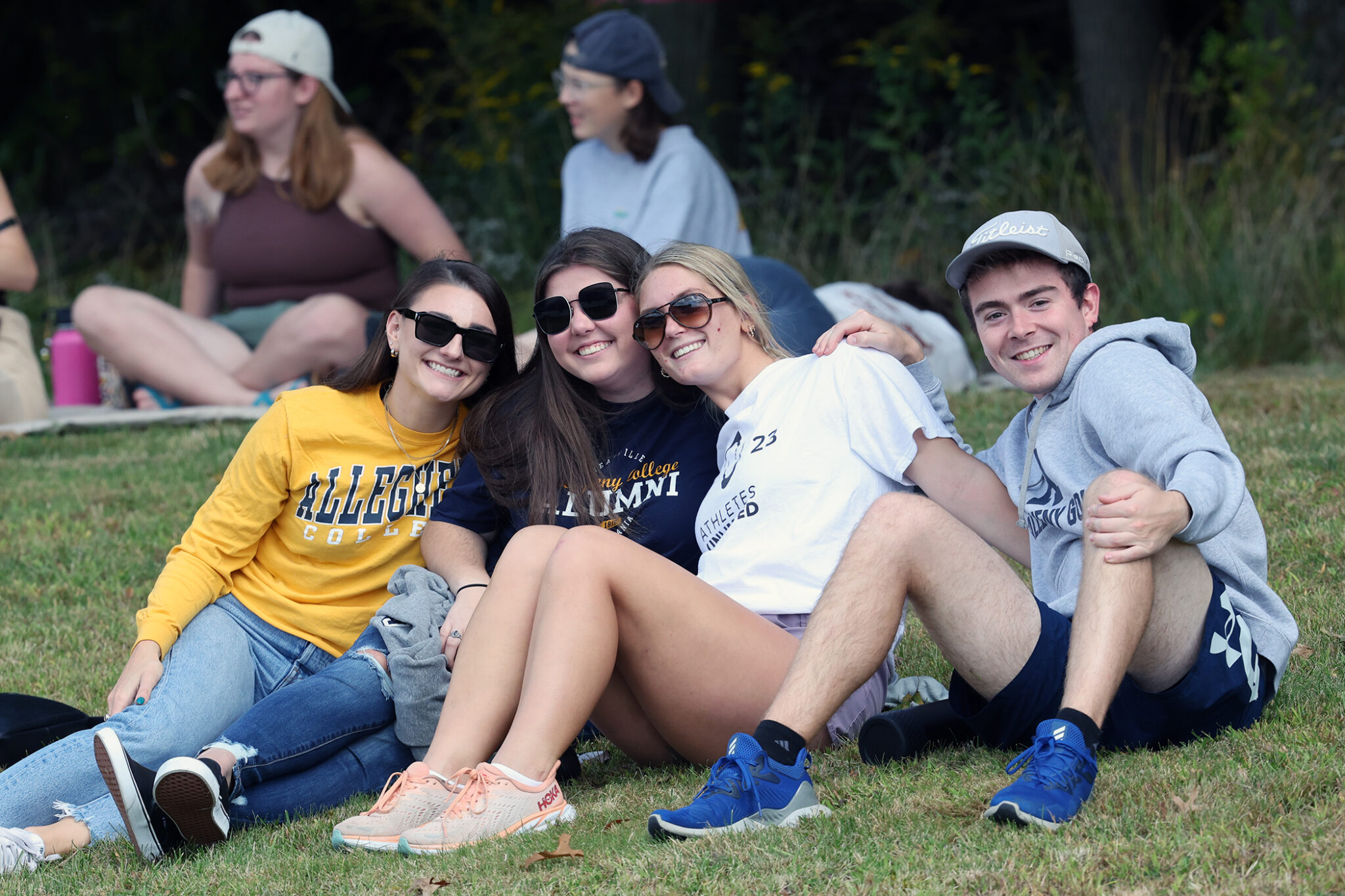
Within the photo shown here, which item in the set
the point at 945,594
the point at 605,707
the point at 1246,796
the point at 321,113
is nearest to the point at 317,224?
the point at 321,113

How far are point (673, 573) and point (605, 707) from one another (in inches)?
16.9

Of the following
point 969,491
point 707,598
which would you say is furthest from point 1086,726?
point 707,598

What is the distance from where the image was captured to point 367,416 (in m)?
3.70

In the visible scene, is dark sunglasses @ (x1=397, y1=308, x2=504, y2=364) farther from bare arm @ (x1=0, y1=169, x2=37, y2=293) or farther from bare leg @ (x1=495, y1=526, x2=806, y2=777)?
bare arm @ (x1=0, y1=169, x2=37, y2=293)

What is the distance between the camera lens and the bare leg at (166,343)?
714 cm

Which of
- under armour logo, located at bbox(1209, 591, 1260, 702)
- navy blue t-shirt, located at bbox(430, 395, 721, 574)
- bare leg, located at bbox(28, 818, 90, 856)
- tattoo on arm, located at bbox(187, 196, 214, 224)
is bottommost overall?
bare leg, located at bbox(28, 818, 90, 856)

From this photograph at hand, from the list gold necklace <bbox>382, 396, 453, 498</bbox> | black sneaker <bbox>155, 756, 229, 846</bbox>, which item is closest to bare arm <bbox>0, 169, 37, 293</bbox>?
gold necklace <bbox>382, 396, 453, 498</bbox>

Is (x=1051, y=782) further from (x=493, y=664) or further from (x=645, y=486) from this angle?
(x=645, y=486)

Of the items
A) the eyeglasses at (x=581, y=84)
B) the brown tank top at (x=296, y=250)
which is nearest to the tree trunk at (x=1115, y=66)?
the eyeglasses at (x=581, y=84)

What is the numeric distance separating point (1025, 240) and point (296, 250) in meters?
4.74

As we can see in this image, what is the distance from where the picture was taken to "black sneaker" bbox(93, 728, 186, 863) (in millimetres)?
2859

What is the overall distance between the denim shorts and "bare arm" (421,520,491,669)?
1161mm

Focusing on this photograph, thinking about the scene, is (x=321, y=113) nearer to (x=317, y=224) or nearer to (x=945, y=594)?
(x=317, y=224)

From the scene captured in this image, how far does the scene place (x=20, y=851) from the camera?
9.77 feet
